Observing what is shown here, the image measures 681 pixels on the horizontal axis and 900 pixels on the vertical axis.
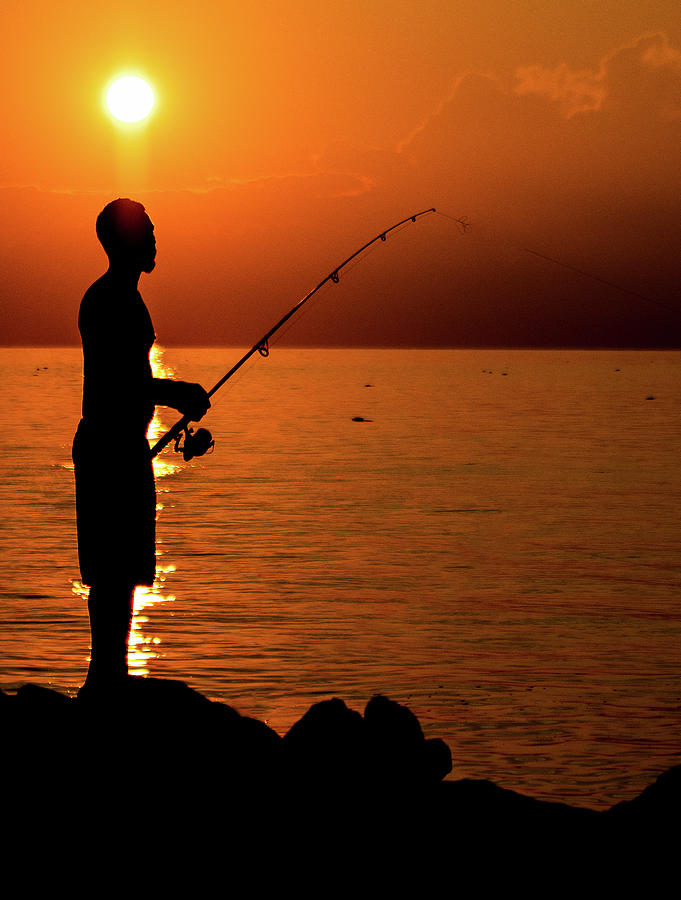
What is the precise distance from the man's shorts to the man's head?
82cm

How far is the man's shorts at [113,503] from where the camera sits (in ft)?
17.6

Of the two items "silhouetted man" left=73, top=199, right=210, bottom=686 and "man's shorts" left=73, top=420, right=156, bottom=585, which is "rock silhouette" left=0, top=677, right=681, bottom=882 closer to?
"silhouetted man" left=73, top=199, right=210, bottom=686

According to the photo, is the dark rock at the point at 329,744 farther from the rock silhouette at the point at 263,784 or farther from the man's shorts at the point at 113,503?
the man's shorts at the point at 113,503

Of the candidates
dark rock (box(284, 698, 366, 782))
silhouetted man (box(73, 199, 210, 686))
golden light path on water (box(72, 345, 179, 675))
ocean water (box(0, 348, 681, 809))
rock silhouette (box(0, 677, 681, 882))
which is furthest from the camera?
golden light path on water (box(72, 345, 179, 675))

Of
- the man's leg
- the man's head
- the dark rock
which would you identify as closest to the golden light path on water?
the dark rock

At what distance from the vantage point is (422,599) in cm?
1420

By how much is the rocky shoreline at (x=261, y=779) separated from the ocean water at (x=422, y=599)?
4.05 feet

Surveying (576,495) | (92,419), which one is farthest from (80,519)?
(576,495)

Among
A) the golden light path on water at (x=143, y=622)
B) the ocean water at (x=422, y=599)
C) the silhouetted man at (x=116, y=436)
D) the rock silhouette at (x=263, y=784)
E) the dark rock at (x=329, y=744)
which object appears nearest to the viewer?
the rock silhouette at (x=263, y=784)

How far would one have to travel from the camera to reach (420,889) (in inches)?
204

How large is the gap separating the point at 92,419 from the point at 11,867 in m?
1.96

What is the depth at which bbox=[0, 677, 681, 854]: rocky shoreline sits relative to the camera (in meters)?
5.14

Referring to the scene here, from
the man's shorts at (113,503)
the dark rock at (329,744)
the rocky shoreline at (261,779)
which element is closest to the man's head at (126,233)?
the man's shorts at (113,503)

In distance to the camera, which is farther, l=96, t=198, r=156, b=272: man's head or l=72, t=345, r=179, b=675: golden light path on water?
l=72, t=345, r=179, b=675: golden light path on water
